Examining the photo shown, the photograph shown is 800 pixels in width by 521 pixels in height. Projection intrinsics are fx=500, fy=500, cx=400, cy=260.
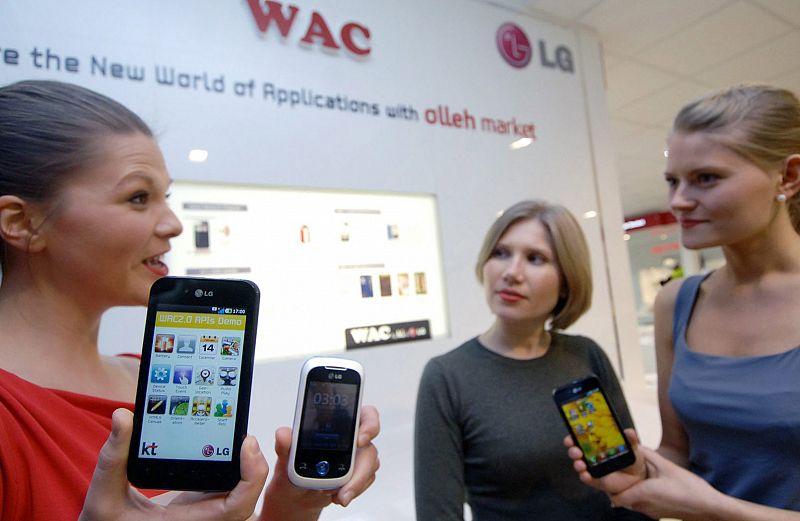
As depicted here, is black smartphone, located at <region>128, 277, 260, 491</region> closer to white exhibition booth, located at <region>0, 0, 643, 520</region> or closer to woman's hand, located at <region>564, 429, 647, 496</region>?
woman's hand, located at <region>564, 429, 647, 496</region>

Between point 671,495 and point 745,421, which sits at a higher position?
point 745,421

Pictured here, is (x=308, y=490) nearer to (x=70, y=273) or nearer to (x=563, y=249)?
(x=70, y=273)

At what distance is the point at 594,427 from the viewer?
993mm

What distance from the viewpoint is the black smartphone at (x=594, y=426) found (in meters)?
0.96

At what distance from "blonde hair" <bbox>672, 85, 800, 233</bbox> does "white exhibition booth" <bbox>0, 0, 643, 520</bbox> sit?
1.27m

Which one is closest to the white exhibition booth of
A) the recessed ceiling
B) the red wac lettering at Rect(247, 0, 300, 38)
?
the red wac lettering at Rect(247, 0, 300, 38)

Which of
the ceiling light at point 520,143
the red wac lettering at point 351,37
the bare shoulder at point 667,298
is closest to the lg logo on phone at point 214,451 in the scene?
the bare shoulder at point 667,298

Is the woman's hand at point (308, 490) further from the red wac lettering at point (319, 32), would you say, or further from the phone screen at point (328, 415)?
the red wac lettering at point (319, 32)

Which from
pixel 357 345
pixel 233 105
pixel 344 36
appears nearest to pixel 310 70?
pixel 344 36

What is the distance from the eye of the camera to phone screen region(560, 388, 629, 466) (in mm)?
972

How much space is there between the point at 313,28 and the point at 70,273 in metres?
1.64

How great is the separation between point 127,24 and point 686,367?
1931 mm

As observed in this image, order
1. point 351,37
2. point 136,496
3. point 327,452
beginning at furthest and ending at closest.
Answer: point 351,37 → point 327,452 → point 136,496

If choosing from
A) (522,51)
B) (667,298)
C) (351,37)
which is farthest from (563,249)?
(522,51)
